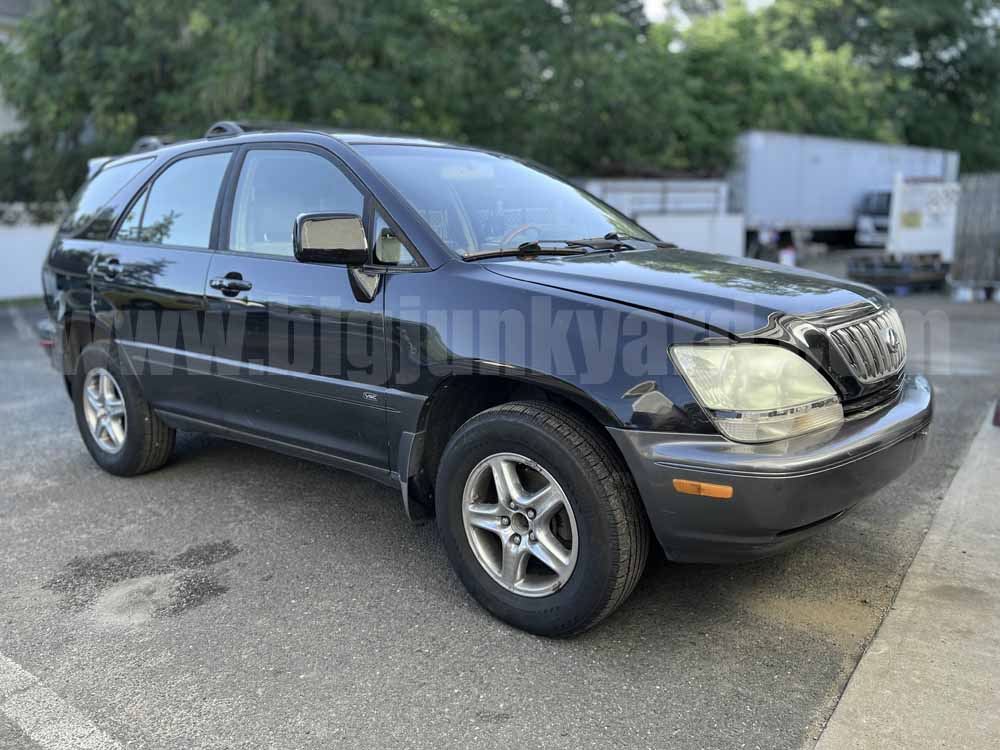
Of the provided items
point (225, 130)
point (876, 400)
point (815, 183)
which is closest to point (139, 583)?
point (225, 130)

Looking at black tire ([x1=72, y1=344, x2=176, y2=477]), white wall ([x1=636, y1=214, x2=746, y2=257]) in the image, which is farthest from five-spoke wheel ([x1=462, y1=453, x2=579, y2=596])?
white wall ([x1=636, y1=214, x2=746, y2=257])

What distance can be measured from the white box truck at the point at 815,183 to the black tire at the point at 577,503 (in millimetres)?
16954

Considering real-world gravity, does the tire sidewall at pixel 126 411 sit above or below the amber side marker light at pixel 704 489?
below

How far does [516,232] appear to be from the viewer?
3549 mm

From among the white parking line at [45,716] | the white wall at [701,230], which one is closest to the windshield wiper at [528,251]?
the white parking line at [45,716]

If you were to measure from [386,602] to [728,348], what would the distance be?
162 cm

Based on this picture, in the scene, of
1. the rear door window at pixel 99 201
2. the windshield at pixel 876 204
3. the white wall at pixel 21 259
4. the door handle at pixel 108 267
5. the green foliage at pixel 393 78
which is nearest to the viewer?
the door handle at pixel 108 267

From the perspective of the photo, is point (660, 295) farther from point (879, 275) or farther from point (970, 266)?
point (970, 266)

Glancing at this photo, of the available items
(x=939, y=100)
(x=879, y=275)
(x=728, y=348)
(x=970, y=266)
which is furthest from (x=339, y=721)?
(x=939, y=100)

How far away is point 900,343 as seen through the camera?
3.38 m

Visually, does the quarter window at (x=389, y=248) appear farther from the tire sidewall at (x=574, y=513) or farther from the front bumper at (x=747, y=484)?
the front bumper at (x=747, y=484)

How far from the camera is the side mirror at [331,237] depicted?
10.7ft

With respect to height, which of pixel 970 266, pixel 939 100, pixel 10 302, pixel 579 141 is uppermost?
pixel 939 100

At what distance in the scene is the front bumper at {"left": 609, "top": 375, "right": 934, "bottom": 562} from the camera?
2604mm
